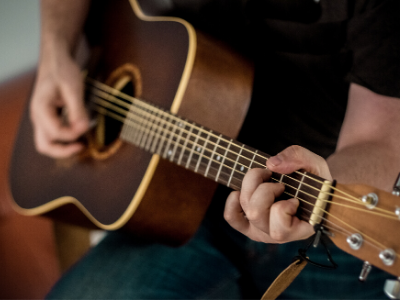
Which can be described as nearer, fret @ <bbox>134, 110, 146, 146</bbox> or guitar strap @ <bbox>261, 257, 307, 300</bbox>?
guitar strap @ <bbox>261, 257, 307, 300</bbox>

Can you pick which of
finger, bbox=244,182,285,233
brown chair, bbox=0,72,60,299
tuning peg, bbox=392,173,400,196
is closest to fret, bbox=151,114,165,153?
finger, bbox=244,182,285,233

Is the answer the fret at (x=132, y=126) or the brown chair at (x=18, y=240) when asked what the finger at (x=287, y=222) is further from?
the brown chair at (x=18, y=240)

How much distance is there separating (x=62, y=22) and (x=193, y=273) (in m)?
0.70

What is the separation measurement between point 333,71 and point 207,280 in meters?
0.48

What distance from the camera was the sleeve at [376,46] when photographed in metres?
0.38

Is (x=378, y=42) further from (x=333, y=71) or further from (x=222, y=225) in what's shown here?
(x=222, y=225)

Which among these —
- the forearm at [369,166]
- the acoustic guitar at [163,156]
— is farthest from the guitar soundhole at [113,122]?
the forearm at [369,166]

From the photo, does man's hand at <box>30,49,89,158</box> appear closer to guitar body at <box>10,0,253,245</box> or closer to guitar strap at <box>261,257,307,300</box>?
guitar body at <box>10,0,253,245</box>

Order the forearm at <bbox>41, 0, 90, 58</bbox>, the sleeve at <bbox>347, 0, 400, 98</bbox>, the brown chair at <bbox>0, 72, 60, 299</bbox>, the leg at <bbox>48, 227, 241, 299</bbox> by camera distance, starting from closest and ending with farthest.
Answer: the sleeve at <bbox>347, 0, 400, 98</bbox> < the leg at <bbox>48, 227, 241, 299</bbox> < the forearm at <bbox>41, 0, 90, 58</bbox> < the brown chair at <bbox>0, 72, 60, 299</bbox>

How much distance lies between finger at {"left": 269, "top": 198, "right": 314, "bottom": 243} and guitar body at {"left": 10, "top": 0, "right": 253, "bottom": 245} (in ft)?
0.76

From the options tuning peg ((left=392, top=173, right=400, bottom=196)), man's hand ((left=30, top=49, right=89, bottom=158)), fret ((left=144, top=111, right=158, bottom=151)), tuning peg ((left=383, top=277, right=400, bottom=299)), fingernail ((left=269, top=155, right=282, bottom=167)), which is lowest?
man's hand ((left=30, top=49, right=89, bottom=158))

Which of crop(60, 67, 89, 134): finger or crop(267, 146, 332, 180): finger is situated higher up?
crop(267, 146, 332, 180): finger

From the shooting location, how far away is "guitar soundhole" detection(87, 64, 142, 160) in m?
0.67

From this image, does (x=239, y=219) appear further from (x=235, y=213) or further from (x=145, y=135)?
(x=145, y=135)
